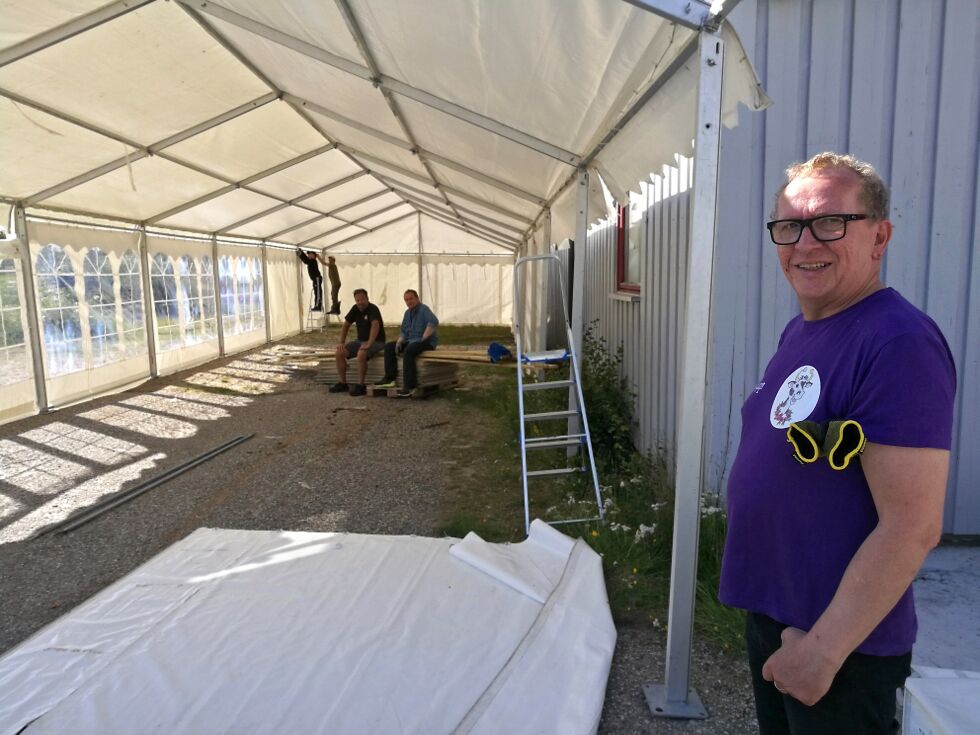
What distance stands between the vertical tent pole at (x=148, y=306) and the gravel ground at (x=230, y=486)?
53.9 inches

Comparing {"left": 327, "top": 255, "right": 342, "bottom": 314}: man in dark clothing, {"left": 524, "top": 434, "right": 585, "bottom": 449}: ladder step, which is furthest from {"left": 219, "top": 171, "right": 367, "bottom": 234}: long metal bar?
{"left": 524, "top": 434, "right": 585, "bottom": 449}: ladder step

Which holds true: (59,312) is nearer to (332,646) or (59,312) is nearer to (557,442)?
(557,442)

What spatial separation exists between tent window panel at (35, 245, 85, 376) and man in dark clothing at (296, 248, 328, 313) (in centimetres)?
819

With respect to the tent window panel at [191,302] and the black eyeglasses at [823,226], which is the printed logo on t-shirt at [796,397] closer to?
the black eyeglasses at [823,226]

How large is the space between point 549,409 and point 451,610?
4245 mm

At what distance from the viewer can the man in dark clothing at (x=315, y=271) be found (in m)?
16.8

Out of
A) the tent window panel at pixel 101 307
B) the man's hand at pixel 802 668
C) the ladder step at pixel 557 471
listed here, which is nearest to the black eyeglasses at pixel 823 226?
the man's hand at pixel 802 668

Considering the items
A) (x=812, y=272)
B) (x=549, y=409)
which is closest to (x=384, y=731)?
(x=812, y=272)

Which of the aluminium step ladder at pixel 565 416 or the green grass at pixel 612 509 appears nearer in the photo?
the green grass at pixel 612 509

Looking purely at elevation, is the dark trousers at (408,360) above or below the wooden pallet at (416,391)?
above

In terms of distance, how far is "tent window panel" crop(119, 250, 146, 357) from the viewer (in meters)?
9.82

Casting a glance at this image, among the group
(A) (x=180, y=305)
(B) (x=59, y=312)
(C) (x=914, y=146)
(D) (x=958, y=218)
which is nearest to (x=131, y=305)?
(A) (x=180, y=305)

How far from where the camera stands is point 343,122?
268 inches

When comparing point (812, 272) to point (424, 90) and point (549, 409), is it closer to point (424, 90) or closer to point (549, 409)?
point (424, 90)
